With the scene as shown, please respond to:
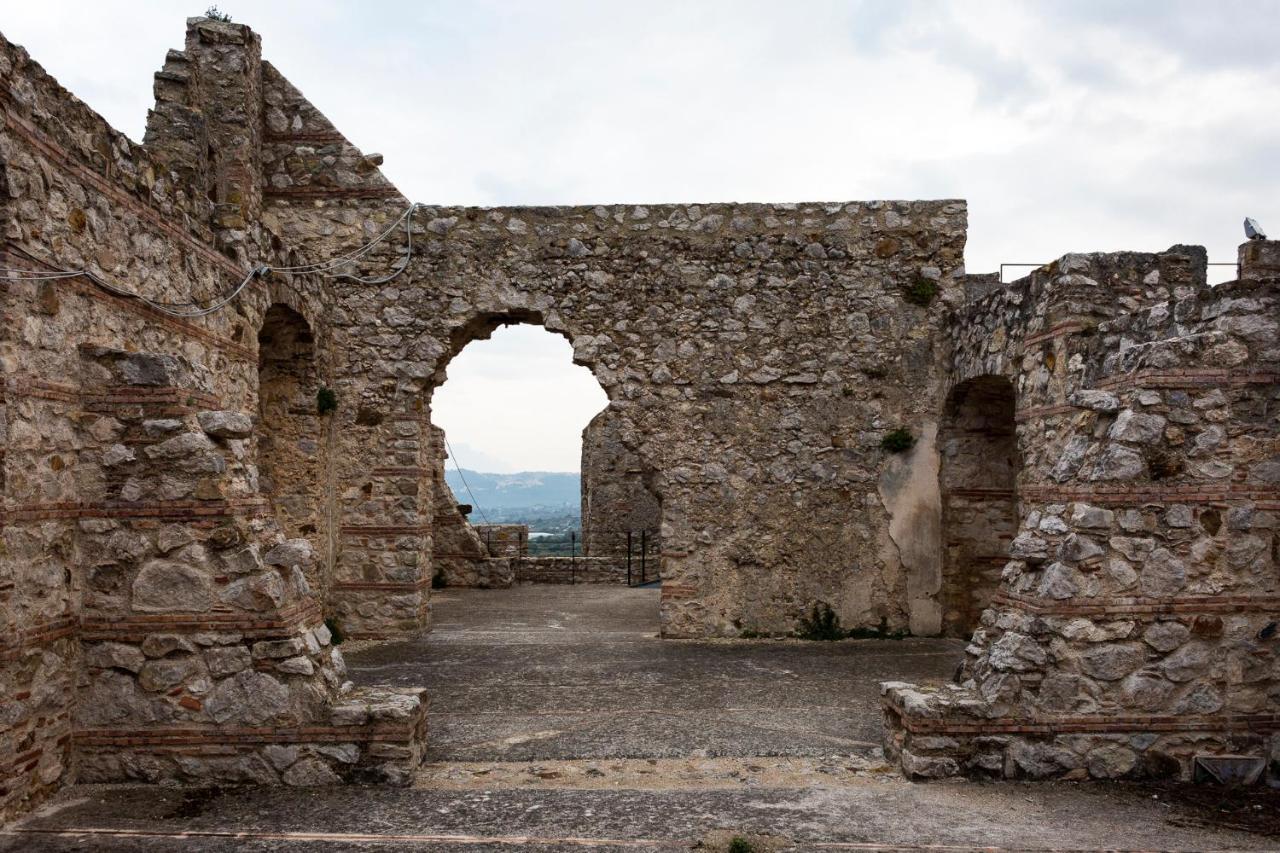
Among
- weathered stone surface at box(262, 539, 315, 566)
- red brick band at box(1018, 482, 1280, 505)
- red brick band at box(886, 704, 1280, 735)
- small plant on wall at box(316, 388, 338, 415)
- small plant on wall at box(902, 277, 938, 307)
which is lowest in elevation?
red brick band at box(886, 704, 1280, 735)

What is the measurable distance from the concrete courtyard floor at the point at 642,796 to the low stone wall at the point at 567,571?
25.8ft

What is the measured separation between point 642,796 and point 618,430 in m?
4.99

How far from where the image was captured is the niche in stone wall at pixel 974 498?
8.87 metres

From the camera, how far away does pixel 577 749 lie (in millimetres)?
5312

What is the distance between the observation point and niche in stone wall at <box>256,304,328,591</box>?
28.4ft

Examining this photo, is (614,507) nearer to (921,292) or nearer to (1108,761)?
(921,292)

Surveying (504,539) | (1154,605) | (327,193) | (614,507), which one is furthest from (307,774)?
(614,507)

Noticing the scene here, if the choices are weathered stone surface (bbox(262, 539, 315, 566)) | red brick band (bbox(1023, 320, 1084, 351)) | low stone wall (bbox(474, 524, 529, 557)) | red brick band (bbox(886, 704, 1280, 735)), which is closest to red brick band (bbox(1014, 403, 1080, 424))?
red brick band (bbox(1023, 320, 1084, 351))

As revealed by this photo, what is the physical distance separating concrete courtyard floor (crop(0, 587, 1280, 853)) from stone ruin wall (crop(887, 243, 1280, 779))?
0.26 meters

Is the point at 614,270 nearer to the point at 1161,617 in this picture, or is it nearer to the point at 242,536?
the point at 242,536

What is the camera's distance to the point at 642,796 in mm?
4547

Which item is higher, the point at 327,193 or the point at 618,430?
the point at 327,193

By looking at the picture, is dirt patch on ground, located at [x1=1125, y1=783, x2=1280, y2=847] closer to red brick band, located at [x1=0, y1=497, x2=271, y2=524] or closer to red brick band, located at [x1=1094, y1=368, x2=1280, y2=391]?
red brick band, located at [x1=1094, y1=368, x2=1280, y2=391]

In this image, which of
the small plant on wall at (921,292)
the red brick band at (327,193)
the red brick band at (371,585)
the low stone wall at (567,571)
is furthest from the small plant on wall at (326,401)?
the low stone wall at (567,571)
